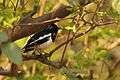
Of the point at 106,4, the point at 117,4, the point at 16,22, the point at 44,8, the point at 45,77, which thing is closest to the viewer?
the point at 117,4

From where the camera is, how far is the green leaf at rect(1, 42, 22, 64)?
110 centimetres

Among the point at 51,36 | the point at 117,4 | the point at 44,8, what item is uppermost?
the point at 117,4

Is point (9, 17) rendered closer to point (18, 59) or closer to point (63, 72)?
point (63, 72)

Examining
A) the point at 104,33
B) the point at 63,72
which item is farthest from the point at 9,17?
the point at 104,33

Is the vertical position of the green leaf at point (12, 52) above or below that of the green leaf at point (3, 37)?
below

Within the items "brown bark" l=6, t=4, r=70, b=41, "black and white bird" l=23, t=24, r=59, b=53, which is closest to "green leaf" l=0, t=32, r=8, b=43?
"brown bark" l=6, t=4, r=70, b=41

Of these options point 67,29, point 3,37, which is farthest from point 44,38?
point 3,37

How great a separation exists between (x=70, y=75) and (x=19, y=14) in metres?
0.46

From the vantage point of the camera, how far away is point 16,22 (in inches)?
78.7

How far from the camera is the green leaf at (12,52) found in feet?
3.60

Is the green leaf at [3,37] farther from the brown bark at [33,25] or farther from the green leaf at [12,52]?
the brown bark at [33,25]

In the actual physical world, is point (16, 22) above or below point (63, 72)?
above

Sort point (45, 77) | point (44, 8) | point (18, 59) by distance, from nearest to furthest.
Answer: point (18, 59), point (45, 77), point (44, 8)

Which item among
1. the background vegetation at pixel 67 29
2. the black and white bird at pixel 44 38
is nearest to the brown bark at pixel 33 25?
the background vegetation at pixel 67 29
